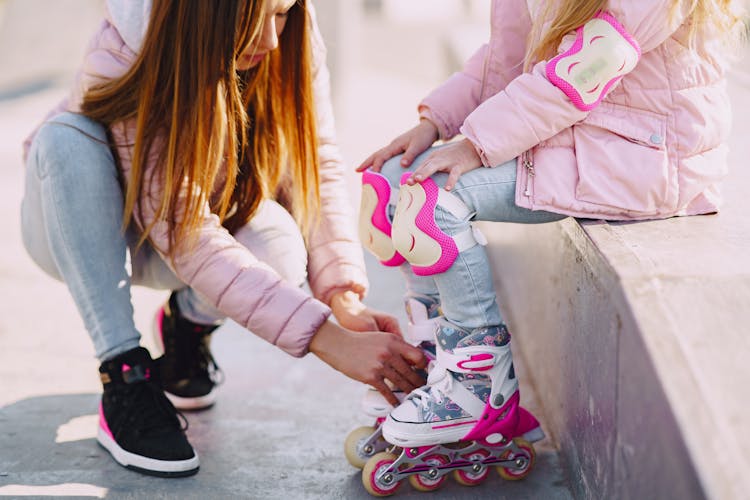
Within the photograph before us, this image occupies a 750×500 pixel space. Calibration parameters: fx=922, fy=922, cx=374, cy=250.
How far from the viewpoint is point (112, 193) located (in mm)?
2129

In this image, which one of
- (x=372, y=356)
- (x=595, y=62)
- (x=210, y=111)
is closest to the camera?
(x=595, y=62)

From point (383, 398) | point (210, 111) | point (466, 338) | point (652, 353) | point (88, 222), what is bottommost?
point (383, 398)

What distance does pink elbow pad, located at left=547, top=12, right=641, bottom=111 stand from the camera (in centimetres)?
168

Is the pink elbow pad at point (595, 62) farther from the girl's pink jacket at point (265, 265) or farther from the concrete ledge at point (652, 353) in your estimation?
the girl's pink jacket at point (265, 265)

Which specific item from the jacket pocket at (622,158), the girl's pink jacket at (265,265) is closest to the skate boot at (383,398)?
the girl's pink jacket at (265,265)

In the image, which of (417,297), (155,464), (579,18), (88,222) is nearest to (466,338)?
(417,297)

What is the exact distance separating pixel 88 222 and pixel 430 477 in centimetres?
95

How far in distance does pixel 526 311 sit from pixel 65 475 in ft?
4.42

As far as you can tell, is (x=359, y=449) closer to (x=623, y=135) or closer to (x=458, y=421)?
(x=458, y=421)

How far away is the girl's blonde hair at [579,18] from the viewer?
1711 millimetres

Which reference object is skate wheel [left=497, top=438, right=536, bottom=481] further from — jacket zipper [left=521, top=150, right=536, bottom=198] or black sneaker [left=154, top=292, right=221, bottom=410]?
black sneaker [left=154, top=292, right=221, bottom=410]

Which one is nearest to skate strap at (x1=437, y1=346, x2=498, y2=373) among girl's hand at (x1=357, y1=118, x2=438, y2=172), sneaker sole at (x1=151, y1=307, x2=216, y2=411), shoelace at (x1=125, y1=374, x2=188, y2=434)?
girl's hand at (x1=357, y1=118, x2=438, y2=172)

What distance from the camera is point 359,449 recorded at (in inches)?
Answer: 78.8

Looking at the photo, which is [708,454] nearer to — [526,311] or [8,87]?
[526,311]
